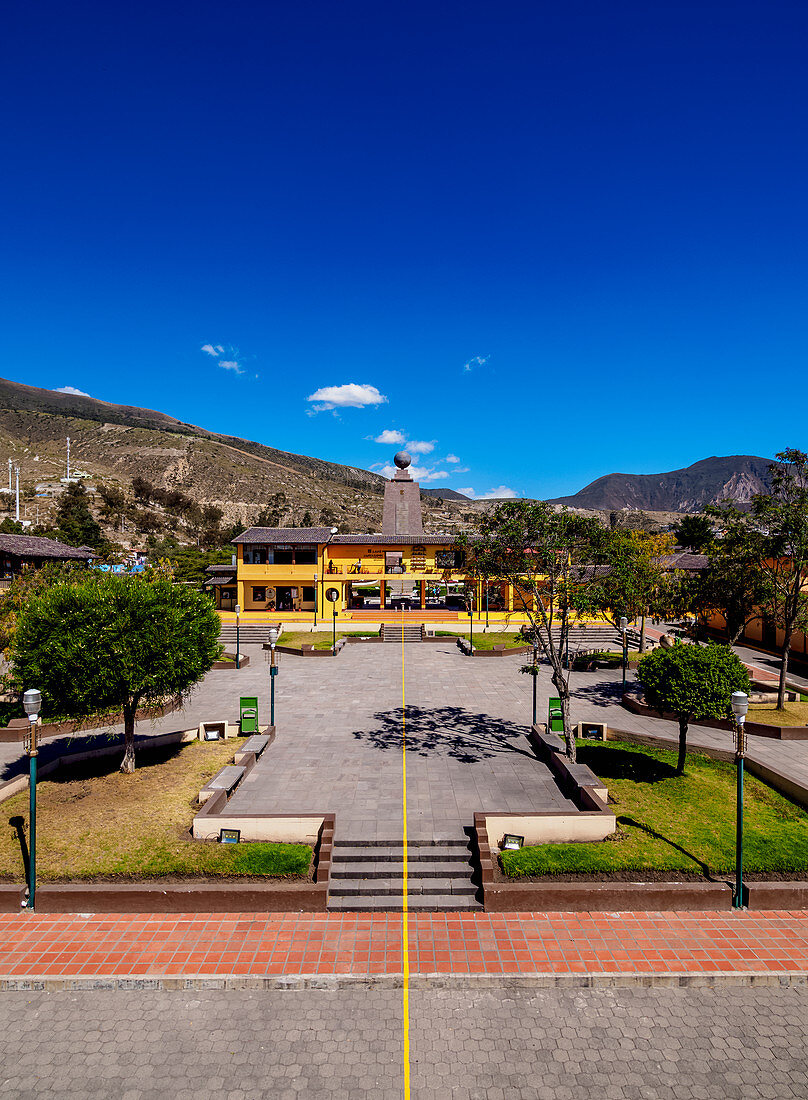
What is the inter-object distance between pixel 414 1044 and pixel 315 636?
30223 millimetres

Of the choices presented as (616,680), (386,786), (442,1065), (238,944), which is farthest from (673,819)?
(616,680)

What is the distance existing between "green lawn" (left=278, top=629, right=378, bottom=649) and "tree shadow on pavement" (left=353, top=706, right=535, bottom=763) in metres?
14.0

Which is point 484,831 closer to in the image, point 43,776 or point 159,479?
point 43,776

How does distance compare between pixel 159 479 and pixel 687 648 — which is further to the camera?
pixel 159 479

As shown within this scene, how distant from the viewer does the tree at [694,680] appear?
A: 1295 cm

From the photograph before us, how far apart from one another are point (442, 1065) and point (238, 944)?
3.77 m

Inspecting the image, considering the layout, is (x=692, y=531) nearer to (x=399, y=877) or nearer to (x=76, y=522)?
(x=399, y=877)

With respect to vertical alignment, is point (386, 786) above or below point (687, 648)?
below

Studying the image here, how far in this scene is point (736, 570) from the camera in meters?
21.2

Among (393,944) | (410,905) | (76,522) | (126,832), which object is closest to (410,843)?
(410,905)

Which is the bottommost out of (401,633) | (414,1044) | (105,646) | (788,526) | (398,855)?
(414,1044)

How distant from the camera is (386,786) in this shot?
1387cm

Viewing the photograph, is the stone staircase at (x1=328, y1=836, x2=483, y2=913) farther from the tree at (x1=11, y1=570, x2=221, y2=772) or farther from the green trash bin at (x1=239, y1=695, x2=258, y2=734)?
the green trash bin at (x1=239, y1=695, x2=258, y2=734)

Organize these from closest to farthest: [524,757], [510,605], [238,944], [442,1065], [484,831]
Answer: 1. [442,1065]
2. [238,944]
3. [484,831]
4. [524,757]
5. [510,605]
